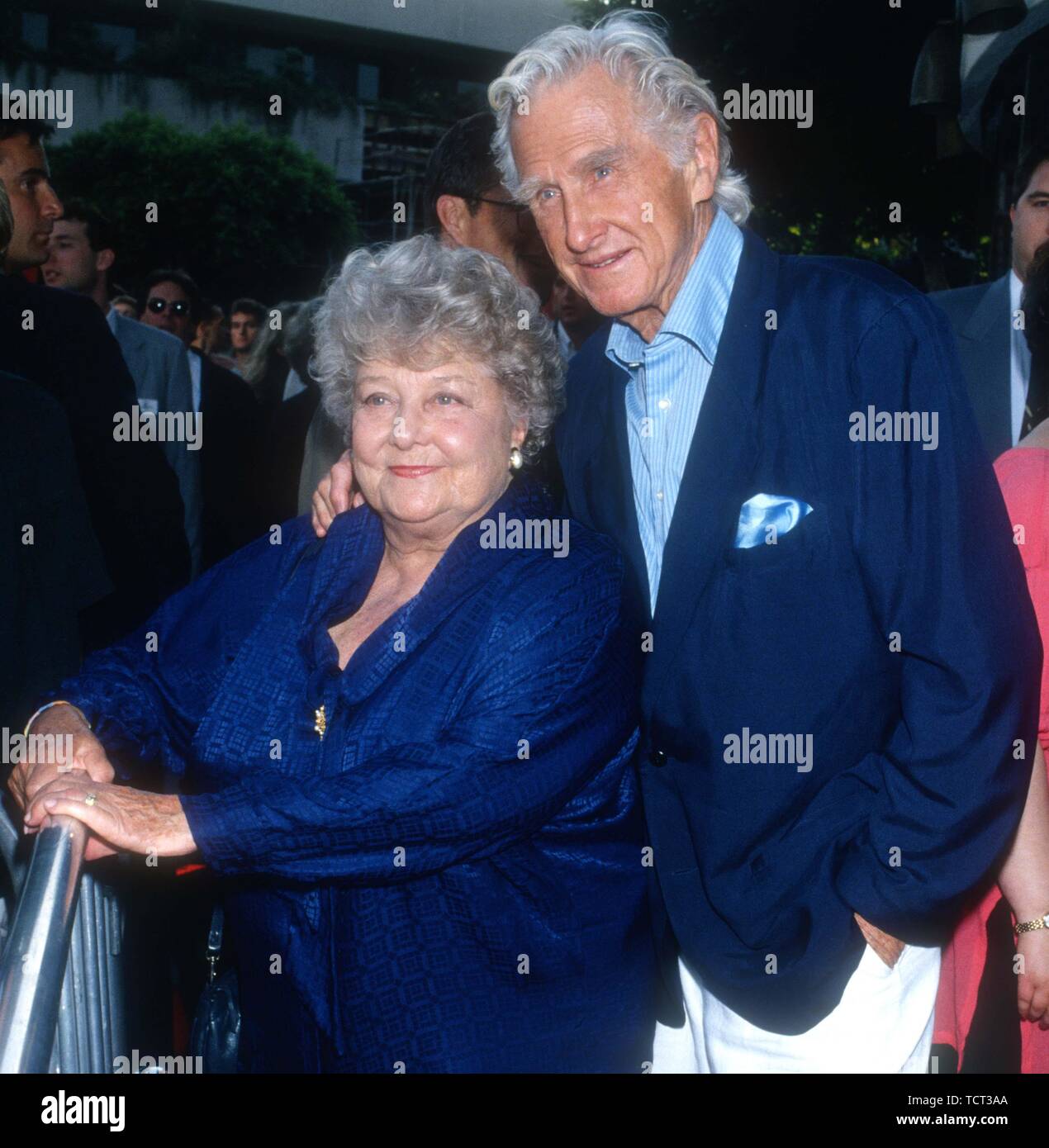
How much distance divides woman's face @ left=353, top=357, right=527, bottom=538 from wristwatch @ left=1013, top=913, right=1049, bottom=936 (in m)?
1.14

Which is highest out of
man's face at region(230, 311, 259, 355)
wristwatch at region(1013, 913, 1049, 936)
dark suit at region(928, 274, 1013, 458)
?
man's face at region(230, 311, 259, 355)

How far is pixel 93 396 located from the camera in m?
3.90

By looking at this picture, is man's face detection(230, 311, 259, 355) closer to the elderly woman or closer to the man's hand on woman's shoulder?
the man's hand on woman's shoulder

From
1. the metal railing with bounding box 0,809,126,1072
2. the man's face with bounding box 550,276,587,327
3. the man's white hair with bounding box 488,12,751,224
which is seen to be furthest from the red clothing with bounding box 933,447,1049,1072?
the man's face with bounding box 550,276,587,327

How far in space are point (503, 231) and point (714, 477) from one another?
1366 mm

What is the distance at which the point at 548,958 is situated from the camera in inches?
79.3

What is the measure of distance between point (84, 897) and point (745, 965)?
3.41ft

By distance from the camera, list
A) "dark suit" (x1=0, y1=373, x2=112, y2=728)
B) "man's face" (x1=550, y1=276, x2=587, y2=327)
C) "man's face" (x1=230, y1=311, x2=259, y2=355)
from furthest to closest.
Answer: "man's face" (x1=230, y1=311, x2=259, y2=355), "man's face" (x1=550, y1=276, x2=587, y2=327), "dark suit" (x1=0, y1=373, x2=112, y2=728)

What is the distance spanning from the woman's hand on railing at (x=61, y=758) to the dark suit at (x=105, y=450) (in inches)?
70.5

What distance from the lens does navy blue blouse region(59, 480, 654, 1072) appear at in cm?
190

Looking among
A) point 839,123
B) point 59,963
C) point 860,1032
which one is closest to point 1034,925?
point 860,1032

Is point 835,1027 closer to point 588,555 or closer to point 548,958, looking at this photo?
point 548,958

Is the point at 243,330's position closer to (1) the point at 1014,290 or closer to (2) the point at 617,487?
(1) the point at 1014,290
